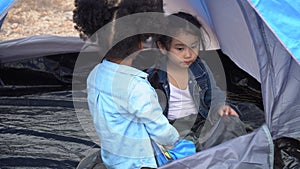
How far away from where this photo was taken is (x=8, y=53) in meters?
2.81

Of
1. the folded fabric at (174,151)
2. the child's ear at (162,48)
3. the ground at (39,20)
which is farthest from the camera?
the ground at (39,20)

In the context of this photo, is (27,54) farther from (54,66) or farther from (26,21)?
(26,21)

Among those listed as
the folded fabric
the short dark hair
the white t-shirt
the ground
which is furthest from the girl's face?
the ground

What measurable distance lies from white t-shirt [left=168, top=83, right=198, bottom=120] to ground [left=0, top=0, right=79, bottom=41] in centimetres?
220

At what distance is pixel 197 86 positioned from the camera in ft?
7.03

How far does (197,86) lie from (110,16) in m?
0.69

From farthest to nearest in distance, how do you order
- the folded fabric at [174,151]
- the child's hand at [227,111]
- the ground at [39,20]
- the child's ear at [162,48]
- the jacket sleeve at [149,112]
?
the ground at [39,20], the child's ear at [162,48], the child's hand at [227,111], the folded fabric at [174,151], the jacket sleeve at [149,112]

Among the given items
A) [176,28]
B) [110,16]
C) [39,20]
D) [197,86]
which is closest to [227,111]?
[197,86]

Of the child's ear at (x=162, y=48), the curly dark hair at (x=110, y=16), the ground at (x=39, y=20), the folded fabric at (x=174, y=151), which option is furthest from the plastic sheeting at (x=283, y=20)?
the ground at (x=39, y=20)

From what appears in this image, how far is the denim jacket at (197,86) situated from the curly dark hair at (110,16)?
49 cm

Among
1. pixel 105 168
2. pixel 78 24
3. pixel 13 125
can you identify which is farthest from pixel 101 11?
pixel 13 125

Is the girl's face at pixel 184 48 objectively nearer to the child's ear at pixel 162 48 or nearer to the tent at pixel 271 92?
the child's ear at pixel 162 48

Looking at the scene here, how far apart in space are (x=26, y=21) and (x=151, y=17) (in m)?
3.15

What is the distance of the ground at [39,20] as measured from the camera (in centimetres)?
439
